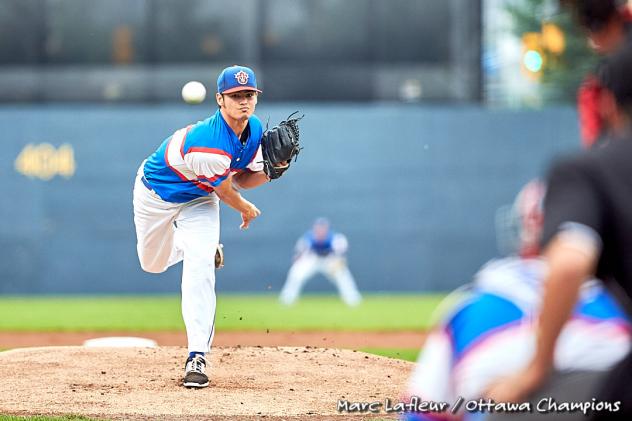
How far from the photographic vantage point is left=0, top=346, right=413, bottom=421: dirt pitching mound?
16.6 ft

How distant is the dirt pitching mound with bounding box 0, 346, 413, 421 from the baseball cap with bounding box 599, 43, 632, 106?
3.06 metres

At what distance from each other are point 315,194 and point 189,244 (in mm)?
12337

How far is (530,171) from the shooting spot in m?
18.4

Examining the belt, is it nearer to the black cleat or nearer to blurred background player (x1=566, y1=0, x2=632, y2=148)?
the black cleat

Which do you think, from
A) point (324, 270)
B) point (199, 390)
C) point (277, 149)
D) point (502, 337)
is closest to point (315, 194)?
point (324, 270)

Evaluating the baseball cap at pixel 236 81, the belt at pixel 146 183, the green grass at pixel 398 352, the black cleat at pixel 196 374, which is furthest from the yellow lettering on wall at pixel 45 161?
the black cleat at pixel 196 374

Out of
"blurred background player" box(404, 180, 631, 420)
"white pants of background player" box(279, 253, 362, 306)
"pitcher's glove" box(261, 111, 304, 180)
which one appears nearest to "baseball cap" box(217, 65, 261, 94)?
"pitcher's glove" box(261, 111, 304, 180)

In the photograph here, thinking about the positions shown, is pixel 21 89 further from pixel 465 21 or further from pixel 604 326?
pixel 604 326

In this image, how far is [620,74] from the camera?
2094 mm

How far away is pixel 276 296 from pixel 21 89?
5.67m

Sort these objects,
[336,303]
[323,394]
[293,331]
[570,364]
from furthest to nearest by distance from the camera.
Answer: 1. [336,303]
2. [293,331]
3. [323,394]
4. [570,364]

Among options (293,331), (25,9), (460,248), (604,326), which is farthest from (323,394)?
(25,9)

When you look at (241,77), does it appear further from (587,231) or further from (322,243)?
(322,243)

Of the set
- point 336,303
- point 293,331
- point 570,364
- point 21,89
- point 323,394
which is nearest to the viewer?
point 570,364
